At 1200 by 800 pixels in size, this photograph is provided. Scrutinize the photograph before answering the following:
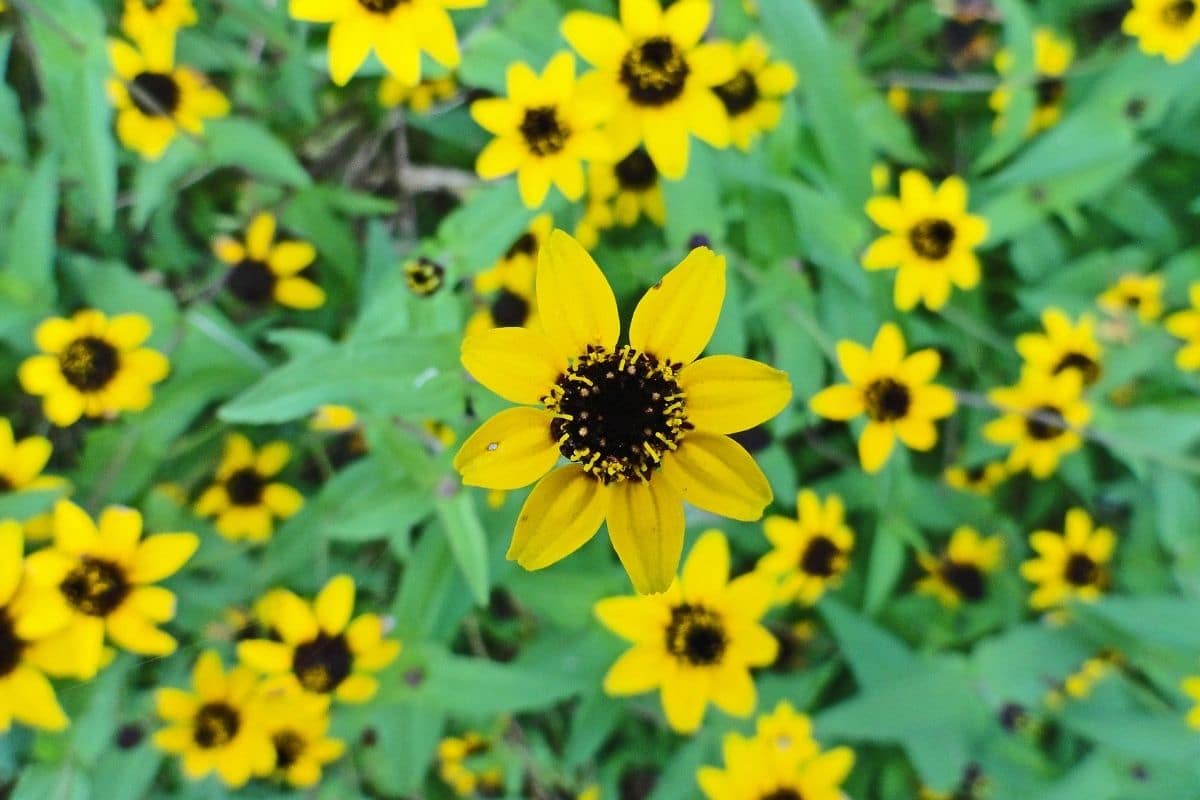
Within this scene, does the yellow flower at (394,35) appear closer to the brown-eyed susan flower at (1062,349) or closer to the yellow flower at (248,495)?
the yellow flower at (248,495)

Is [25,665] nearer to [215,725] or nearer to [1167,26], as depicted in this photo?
[215,725]

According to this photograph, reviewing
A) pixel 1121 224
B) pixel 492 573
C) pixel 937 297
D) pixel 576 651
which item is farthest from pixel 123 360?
pixel 1121 224

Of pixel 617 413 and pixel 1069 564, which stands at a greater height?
pixel 617 413

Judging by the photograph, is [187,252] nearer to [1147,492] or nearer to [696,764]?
[696,764]

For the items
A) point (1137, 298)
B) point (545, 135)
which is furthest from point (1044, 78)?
point (545, 135)

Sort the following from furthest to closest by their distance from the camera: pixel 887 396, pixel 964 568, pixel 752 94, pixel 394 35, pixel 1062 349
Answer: pixel 964 568, pixel 1062 349, pixel 752 94, pixel 887 396, pixel 394 35

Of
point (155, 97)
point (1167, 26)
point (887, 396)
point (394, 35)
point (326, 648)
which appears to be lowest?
point (326, 648)

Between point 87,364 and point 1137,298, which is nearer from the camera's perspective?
point 87,364
